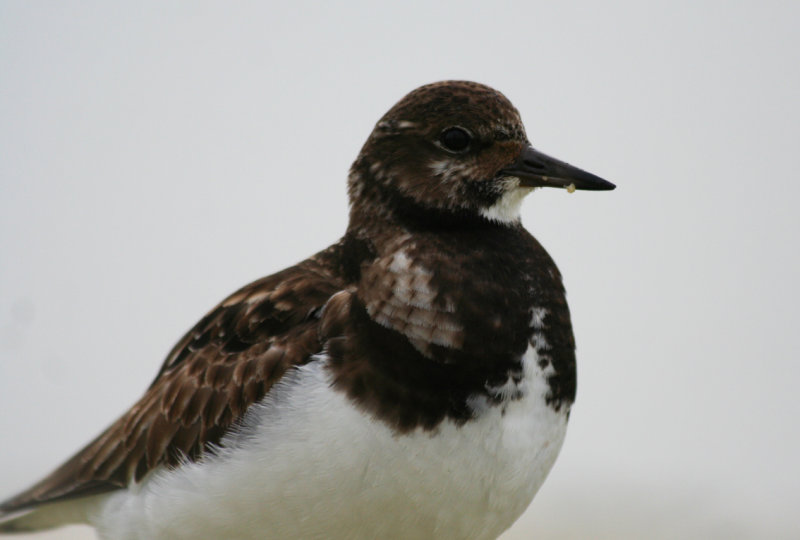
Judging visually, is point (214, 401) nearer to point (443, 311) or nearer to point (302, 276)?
point (302, 276)

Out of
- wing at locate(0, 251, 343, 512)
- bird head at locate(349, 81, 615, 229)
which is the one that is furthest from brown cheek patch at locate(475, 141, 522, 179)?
wing at locate(0, 251, 343, 512)

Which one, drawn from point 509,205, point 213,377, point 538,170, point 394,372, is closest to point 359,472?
point 394,372

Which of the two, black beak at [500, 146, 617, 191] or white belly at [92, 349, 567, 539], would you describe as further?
black beak at [500, 146, 617, 191]

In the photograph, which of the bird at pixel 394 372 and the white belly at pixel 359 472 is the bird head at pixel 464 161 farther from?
the white belly at pixel 359 472

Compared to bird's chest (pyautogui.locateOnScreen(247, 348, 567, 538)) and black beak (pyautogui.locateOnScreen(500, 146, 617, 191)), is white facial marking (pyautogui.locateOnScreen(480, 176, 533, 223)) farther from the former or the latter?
bird's chest (pyautogui.locateOnScreen(247, 348, 567, 538))

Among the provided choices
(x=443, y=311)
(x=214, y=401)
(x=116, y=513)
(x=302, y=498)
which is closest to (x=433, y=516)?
(x=302, y=498)

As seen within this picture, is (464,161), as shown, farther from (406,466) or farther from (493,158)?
(406,466)

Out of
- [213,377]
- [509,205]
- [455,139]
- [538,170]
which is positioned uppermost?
[455,139]

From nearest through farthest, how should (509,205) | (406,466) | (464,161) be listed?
(406,466)
(464,161)
(509,205)
